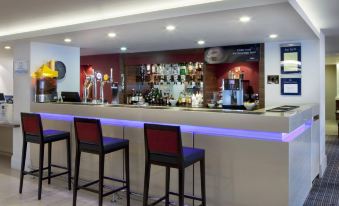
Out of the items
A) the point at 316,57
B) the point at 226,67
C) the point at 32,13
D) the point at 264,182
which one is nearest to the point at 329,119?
the point at 226,67

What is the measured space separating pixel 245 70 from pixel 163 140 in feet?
14.1

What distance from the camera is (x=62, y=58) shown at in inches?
233

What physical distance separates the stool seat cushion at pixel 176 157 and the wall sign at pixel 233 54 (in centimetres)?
318

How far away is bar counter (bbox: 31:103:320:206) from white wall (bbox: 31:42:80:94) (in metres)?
1.84

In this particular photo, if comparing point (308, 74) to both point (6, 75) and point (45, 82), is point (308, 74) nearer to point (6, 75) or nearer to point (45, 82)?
point (45, 82)

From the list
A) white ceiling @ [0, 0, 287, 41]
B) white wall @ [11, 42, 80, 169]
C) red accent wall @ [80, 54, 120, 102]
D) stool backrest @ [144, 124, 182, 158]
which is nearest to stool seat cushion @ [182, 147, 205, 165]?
stool backrest @ [144, 124, 182, 158]

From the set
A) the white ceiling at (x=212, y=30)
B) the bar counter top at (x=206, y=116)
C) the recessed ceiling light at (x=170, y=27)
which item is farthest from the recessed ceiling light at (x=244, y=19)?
the bar counter top at (x=206, y=116)

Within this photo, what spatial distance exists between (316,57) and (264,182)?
288 centimetres

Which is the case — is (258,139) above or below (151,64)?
below

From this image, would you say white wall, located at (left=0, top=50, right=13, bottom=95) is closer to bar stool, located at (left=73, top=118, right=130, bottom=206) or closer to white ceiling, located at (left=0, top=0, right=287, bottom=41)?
white ceiling, located at (left=0, top=0, right=287, bottom=41)

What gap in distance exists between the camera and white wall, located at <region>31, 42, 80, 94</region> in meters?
5.43

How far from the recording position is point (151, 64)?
7.64m

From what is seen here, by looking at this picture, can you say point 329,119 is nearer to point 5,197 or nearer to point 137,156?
point 137,156

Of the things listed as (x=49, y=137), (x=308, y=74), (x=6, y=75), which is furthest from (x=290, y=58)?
(x=6, y=75)
